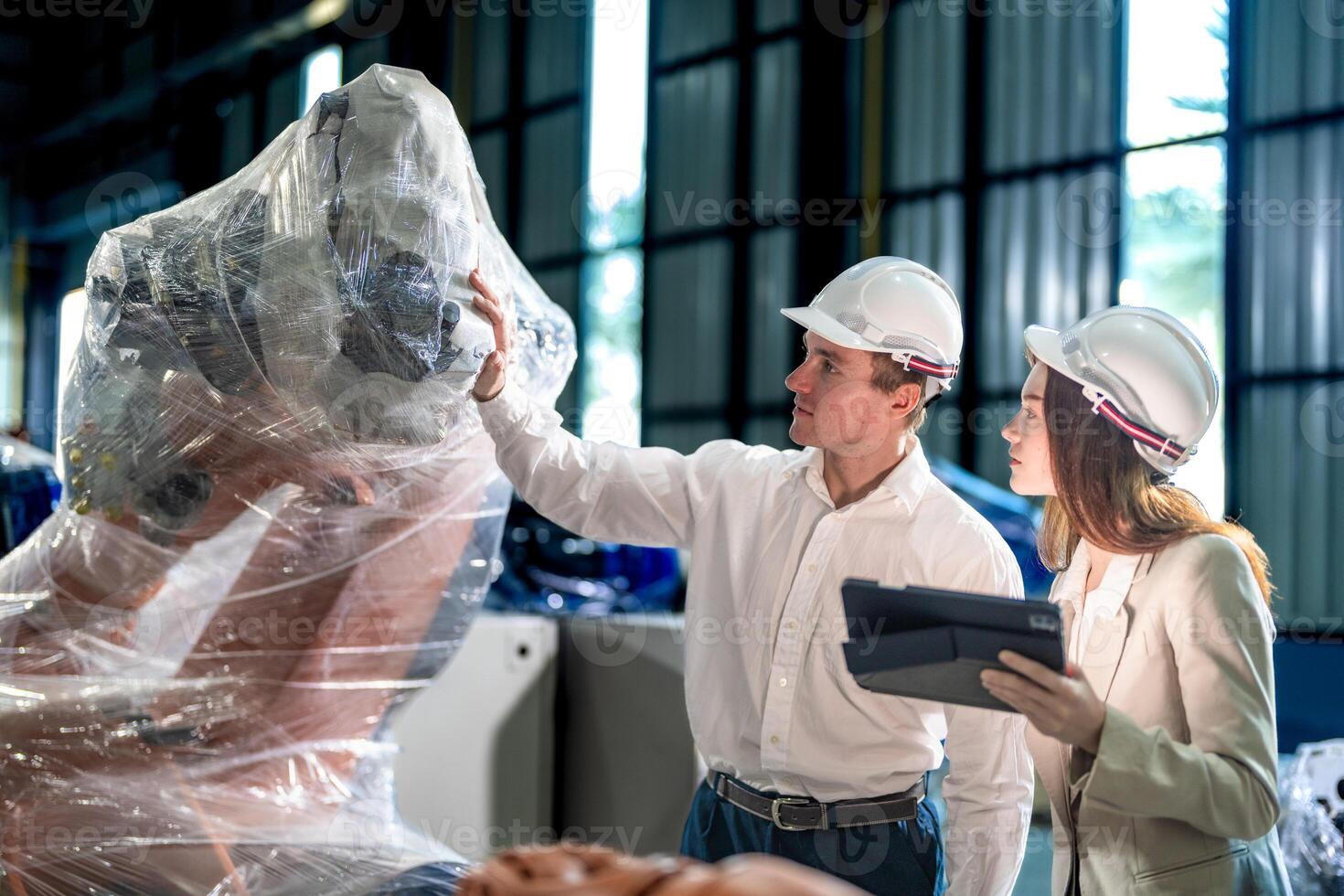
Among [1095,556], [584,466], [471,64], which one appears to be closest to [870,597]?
[1095,556]

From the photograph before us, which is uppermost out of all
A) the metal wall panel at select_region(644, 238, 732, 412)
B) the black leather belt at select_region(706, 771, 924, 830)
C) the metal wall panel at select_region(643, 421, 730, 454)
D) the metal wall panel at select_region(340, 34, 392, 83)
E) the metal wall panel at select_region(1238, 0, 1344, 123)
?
the metal wall panel at select_region(340, 34, 392, 83)

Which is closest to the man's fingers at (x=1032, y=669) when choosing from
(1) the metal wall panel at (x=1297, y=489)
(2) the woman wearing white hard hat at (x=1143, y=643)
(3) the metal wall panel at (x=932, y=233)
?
(2) the woman wearing white hard hat at (x=1143, y=643)

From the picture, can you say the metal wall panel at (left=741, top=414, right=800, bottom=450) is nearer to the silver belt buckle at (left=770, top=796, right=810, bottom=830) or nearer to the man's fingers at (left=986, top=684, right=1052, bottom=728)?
the silver belt buckle at (left=770, top=796, right=810, bottom=830)

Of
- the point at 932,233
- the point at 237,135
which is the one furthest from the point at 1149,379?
the point at 237,135

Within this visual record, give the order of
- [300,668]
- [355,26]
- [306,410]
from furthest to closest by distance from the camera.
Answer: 1. [355,26]
2. [300,668]
3. [306,410]

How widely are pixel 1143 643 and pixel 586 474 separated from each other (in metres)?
1.10

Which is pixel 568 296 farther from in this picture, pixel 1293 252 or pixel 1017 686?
pixel 1017 686

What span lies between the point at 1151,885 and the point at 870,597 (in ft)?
2.05

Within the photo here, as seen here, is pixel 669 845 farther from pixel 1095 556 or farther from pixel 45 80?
pixel 45 80

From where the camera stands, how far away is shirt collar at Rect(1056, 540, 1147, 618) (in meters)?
1.90

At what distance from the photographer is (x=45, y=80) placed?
17.4 m

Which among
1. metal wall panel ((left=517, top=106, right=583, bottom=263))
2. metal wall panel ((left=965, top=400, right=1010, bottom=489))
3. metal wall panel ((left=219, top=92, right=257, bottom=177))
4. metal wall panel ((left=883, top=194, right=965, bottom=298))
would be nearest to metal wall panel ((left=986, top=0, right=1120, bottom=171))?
metal wall panel ((left=883, top=194, right=965, bottom=298))

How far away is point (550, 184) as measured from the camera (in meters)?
11.7

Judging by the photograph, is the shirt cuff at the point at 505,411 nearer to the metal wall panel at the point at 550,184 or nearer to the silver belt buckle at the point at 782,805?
the silver belt buckle at the point at 782,805
